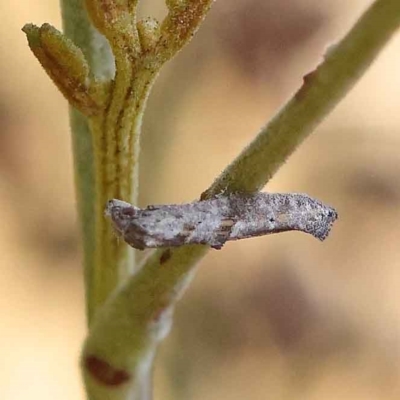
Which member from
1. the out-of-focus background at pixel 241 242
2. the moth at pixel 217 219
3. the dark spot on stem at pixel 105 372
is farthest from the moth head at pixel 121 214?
the out-of-focus background at pixel 241 242

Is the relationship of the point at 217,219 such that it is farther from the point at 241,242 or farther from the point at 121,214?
the point at 241,242

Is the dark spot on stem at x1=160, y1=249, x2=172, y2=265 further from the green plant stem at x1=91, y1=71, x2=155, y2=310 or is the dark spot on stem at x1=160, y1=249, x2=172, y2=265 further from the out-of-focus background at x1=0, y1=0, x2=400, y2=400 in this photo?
the out-of-focus background at x1=0, y1=0, x2=400, y2=400

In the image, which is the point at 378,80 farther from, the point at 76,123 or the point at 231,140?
the point at 76,123

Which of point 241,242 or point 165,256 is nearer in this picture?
point 165,256

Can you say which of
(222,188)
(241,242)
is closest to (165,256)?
(222,188)

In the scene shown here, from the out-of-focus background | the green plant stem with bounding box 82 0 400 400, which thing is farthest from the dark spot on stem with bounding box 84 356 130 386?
the out-of-focus background

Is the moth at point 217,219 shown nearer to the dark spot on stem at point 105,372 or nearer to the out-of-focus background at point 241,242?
the dark spot on stem at point 105,372
